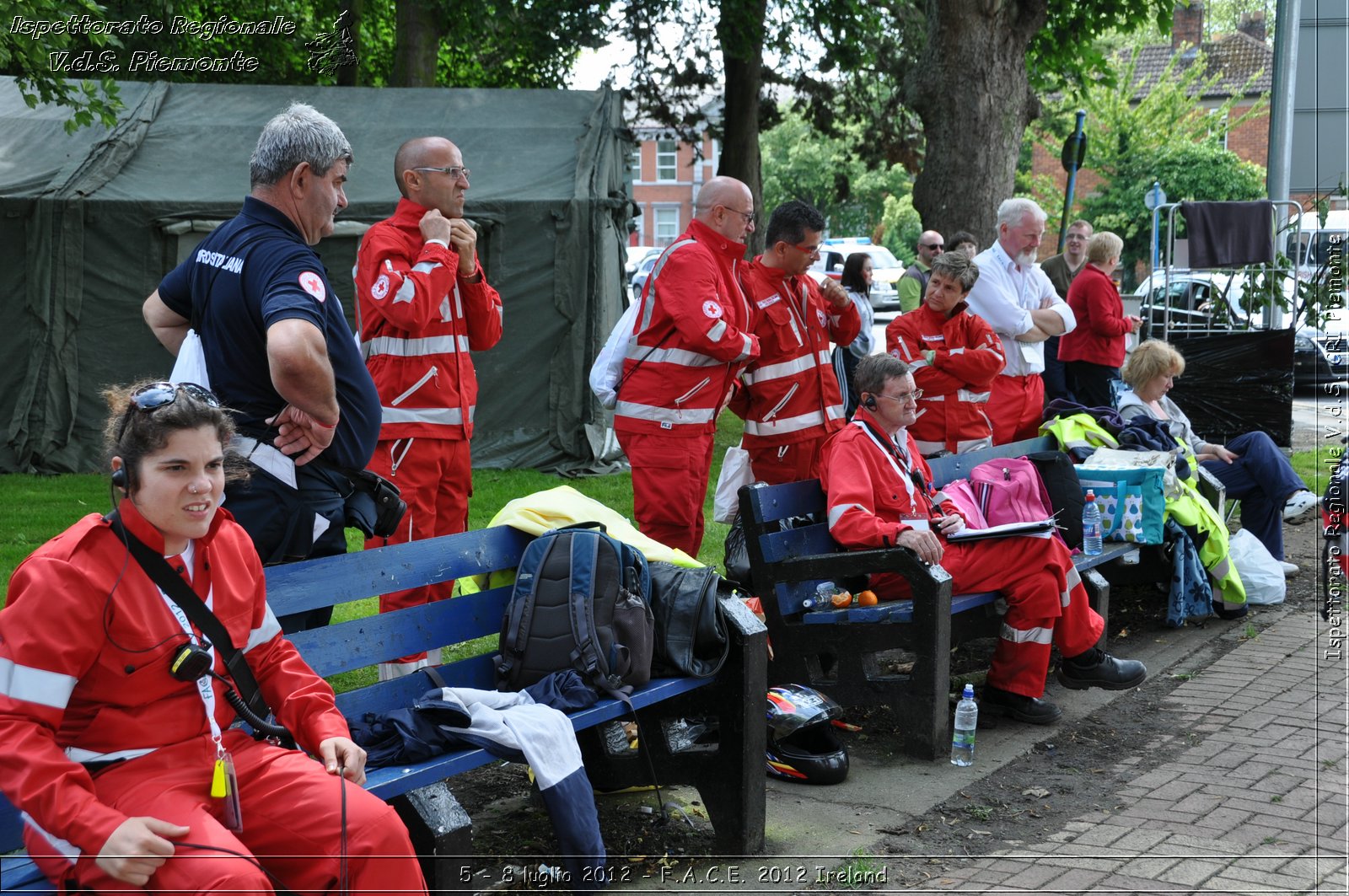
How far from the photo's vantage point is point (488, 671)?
4.18 metres

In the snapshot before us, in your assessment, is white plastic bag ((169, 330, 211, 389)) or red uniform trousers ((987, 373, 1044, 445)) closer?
white plastic bag ((169, 330, 211, 389))

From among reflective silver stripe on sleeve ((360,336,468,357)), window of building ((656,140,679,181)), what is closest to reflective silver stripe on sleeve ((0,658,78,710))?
reflective silver stripe on sleeve ((360,336,468,357))

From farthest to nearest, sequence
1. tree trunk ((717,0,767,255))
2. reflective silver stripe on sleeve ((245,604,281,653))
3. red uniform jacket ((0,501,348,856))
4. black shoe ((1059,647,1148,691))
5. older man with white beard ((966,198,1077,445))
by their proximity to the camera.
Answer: tree trunk ((717,0,767,255)) → older man with white beard ((966,198,1077,445)) → black shoe ((1059,647,1148,691)) → reflective silver stripe on sleeve ((245,604,281,653)) → red uniform jacket ((0,501,348,856))

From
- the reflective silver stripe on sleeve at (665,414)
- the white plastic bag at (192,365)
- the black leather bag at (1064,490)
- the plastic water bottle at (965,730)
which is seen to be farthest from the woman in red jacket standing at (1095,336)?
the white plastic bag at (192,365)

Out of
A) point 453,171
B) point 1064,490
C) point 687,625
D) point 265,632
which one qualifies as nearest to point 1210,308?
point 1064,490

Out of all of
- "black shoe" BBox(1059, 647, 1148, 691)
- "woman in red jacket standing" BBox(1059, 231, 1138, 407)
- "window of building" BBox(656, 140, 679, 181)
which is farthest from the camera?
"window of building" BBox(656, 140, 679, 181)

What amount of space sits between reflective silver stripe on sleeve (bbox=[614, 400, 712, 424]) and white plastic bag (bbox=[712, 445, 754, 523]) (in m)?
0.55

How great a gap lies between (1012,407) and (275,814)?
564cm

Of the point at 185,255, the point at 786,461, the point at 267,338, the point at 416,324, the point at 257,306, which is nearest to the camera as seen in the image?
the point at 267,338

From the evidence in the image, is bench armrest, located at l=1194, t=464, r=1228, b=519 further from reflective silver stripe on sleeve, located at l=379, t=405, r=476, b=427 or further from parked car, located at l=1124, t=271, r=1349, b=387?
reflective silver stripe on sleeve, located at l=379, t=405, r=476, b=427

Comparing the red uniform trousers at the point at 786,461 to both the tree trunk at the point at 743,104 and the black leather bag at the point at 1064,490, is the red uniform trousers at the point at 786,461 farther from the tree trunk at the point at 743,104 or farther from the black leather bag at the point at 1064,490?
the tree trunk at the point at 743,104

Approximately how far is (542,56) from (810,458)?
1186cm

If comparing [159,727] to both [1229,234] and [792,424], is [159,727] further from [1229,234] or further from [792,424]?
[1229,234]

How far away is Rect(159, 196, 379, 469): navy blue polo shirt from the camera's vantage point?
3689 mm
